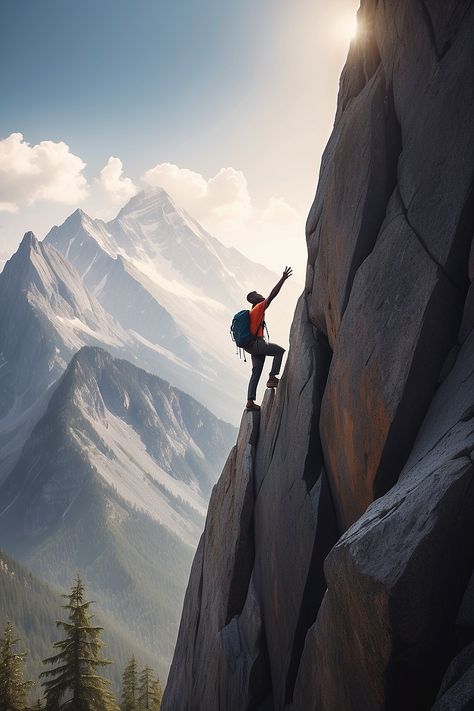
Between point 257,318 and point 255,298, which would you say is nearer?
point 257,318

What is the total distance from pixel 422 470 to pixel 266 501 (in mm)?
7717

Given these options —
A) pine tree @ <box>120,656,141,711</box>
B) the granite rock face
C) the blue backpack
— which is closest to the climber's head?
the blue backpack

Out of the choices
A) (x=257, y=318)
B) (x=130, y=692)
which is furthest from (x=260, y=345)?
(x=130, y=692)

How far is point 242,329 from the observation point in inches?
675

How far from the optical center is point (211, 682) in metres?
16.4

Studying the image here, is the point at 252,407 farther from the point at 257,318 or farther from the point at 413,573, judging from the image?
the point at 413,573

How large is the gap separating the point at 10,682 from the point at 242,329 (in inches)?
1259

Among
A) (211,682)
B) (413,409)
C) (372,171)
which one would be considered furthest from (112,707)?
(372,171)

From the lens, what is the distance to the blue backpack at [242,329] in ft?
56.0

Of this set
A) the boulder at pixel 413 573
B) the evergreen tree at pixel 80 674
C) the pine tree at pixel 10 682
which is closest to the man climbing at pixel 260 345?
the boulder at pixel 413 573

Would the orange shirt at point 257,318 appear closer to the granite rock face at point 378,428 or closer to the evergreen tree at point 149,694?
the granite rock face at point 378,428

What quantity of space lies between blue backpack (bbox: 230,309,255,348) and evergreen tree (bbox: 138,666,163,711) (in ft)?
133

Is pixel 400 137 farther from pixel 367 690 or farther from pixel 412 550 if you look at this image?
pixel 367 690

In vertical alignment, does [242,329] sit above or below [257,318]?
below
